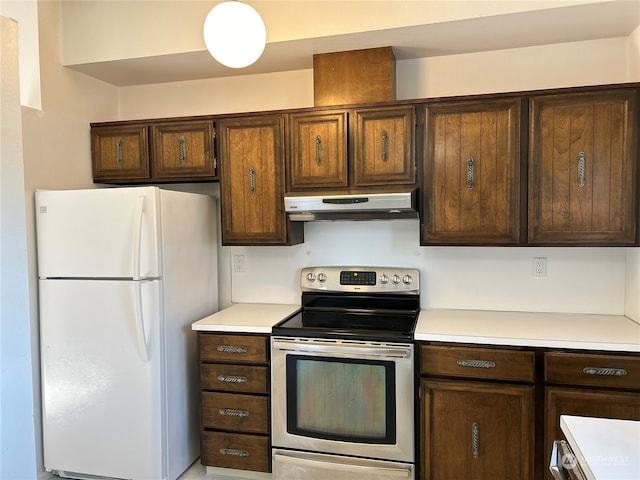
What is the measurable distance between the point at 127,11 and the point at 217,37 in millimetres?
923

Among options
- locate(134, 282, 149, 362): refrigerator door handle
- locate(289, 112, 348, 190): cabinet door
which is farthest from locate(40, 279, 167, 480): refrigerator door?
locate(289, 112, 348, 190): cabinet door

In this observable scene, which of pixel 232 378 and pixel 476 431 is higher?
pixel 232 378

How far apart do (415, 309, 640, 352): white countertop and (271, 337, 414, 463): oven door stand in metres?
0.25

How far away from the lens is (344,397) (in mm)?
2297

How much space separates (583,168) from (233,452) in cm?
235

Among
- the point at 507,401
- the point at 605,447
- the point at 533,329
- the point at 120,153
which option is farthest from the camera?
the point at 120,153

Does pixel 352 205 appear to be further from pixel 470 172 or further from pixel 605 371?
pixel 605 371

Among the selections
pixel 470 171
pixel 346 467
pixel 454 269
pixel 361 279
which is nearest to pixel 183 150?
pixel 361 279

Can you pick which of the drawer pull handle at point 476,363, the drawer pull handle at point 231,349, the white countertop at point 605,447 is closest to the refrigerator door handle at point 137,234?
the drawer pull handle at point 231,349

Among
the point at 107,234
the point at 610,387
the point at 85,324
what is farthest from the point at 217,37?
the point at 610,387

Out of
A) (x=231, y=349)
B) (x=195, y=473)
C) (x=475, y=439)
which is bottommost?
(x=195, y=473)

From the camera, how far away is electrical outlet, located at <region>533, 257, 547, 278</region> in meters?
2.60

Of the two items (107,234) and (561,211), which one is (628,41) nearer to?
(561,211)

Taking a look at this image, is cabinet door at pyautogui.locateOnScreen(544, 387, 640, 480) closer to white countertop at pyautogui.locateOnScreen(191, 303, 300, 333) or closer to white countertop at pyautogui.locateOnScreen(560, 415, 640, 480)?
white countertop at pyautogui.locateOnScreen(560, 415, 640, 480)
